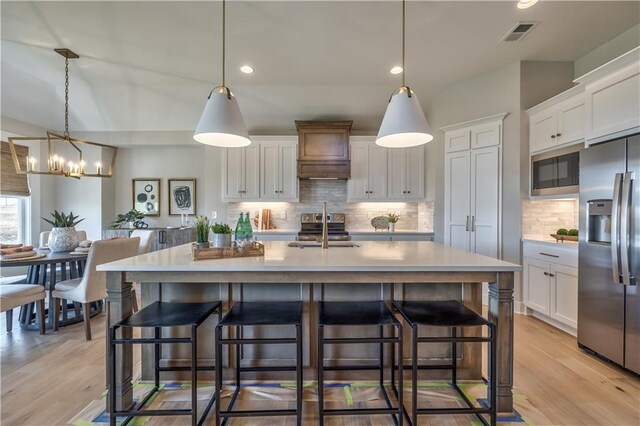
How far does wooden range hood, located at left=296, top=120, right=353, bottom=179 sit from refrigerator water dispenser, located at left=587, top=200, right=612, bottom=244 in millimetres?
2927

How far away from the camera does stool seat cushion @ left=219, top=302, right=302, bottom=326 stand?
64.7 inches

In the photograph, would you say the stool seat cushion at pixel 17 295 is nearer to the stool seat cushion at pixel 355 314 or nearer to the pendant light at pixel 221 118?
the pendant light at pixel 221 118

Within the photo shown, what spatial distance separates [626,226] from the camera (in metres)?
2.14

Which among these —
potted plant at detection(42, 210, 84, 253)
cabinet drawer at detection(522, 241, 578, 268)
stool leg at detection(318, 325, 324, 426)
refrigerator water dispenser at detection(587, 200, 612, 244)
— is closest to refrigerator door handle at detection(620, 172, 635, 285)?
refrigerator water dispenser at detection(587, 200, 612, 244)

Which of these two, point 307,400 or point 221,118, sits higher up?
point 221,118

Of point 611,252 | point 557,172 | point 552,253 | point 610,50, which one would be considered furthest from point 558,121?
point 611,252

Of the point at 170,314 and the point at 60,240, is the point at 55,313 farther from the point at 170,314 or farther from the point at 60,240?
the point at 170,314

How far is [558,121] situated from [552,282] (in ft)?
5.50

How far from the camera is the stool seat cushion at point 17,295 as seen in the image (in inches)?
104

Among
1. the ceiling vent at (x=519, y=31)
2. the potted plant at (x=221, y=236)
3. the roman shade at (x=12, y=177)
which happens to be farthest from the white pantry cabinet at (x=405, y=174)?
the roman shade at (x=12, y=177)

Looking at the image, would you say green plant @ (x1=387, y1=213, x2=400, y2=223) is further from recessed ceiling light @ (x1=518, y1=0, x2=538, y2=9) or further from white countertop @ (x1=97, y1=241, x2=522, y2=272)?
recessed ceiling light @ (x1=518, y1=0, x2=538, y2=9)

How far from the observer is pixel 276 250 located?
93.6 inches

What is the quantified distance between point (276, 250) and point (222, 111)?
43.1 inches

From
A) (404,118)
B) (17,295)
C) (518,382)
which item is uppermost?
(404,118)
